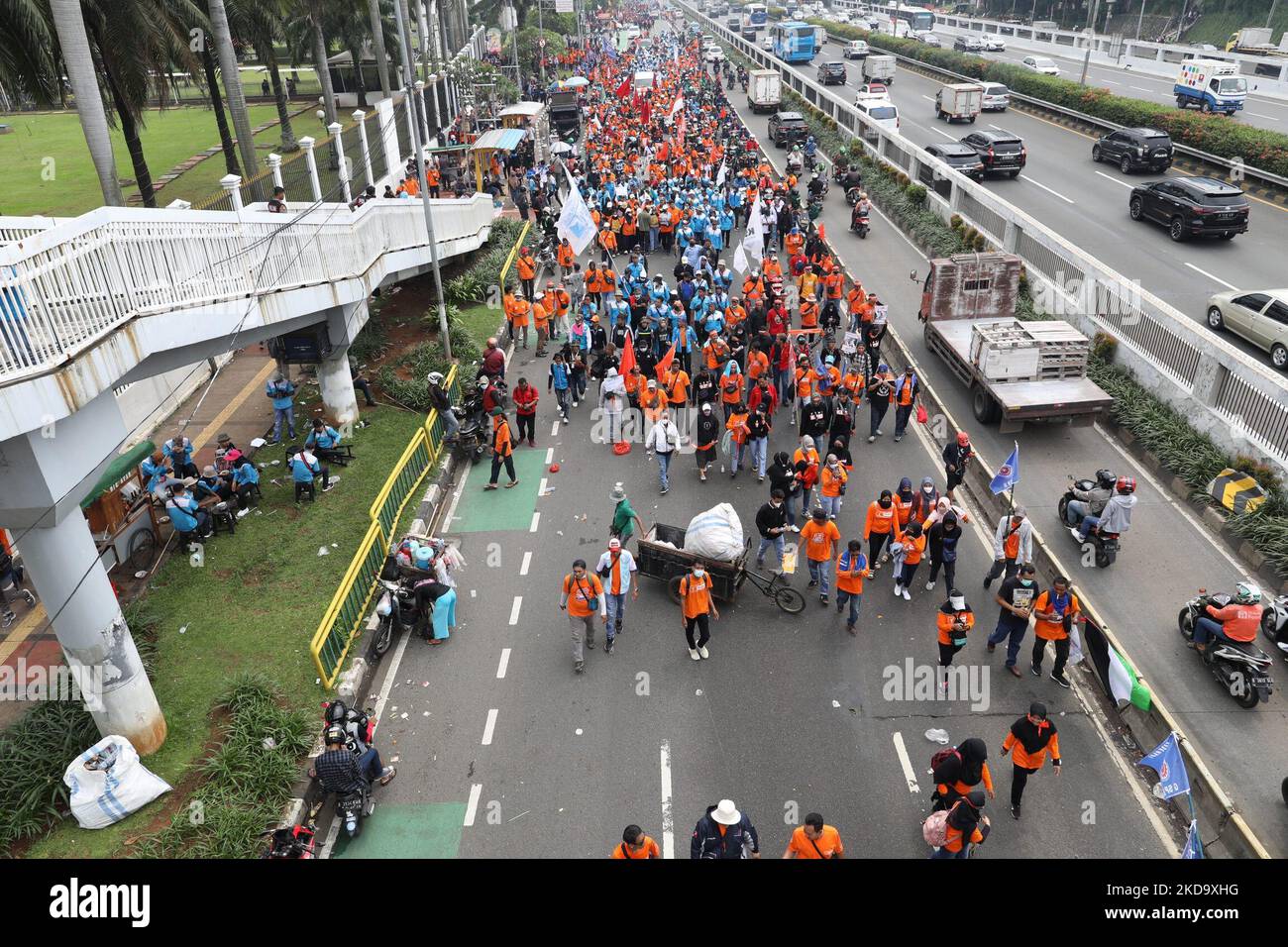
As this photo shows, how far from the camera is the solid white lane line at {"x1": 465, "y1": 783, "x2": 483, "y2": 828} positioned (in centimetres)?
908

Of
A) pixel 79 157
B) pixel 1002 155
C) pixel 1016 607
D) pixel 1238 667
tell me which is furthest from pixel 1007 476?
pixel 79 157

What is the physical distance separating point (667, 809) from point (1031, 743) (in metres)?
3.64

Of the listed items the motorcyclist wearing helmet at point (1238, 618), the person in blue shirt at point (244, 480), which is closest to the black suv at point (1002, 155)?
the motorcyclist wearing helmet at point (1238, 618)

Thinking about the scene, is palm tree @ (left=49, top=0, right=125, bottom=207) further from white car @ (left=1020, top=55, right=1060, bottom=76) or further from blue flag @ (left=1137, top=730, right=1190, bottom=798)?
white car @ (left=1020, top=55, right=1060, bottom=76)

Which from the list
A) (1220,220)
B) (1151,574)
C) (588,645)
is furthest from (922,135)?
(588,645)

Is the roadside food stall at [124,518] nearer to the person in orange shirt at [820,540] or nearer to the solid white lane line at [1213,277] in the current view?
the person in orange shirt at [820,540]

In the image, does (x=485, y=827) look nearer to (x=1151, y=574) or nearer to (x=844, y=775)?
(x=844, y=775)

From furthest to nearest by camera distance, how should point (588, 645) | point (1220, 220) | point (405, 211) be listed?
point (1220, 220) < point (405, 211) < point (588, 645)

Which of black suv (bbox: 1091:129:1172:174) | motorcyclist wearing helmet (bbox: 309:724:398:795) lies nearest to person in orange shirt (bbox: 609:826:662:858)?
motorcyclist wearing helmet (bbox: 309:724:398:795)

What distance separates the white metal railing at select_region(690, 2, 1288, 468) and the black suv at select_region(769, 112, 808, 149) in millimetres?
17056

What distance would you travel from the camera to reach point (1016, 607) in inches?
406

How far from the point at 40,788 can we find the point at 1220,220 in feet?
92.9

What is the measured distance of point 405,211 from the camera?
20.8 meters

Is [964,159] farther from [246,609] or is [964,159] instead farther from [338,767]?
[338,767]
